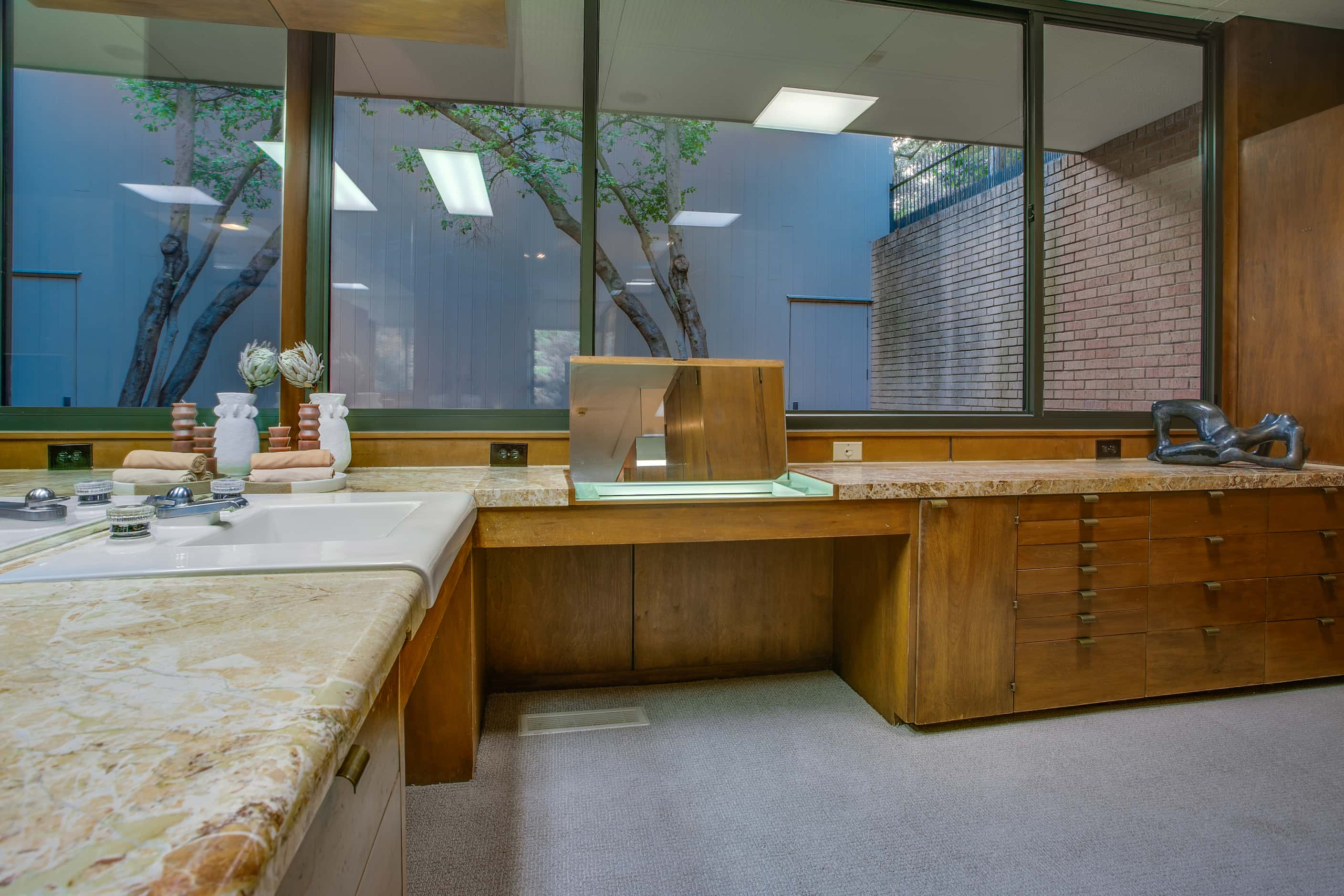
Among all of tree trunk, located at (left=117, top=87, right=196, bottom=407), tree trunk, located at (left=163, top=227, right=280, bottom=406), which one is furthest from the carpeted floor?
tree trunk, located at (left=117, top=87, right=196, bottom=407)

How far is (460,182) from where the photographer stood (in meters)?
2.55

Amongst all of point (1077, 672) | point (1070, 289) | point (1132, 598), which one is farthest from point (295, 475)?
point (1070, 289)

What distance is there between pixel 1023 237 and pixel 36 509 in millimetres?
3304

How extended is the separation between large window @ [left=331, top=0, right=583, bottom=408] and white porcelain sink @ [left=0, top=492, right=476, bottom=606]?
100cm

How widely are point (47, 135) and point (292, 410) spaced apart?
4.16 feet

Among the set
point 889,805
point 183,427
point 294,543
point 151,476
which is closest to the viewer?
point 294,543

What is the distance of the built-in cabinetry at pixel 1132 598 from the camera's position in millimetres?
1957

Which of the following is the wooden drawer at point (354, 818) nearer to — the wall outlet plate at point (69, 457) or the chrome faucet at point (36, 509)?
the chrome faucet at point (36, 509)

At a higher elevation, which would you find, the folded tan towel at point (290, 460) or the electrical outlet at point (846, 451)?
the electrical outlet at point (846, 451)

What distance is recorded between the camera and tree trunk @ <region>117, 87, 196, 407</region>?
226 centimetres

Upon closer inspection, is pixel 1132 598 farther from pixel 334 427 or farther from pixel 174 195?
pixel 174 195

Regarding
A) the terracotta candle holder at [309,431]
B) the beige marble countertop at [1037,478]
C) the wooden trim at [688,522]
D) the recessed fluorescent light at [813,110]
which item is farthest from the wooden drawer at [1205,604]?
the terracotta candle holder at [309,431]

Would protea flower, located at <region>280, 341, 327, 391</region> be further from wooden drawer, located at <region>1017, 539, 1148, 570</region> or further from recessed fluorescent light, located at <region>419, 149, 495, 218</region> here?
wooden drawer, located at <region>1017, 539, 1148, 570</region>

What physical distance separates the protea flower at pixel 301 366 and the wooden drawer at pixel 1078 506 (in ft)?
7.52
